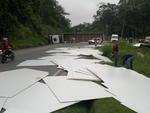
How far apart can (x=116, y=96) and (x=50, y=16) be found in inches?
3962

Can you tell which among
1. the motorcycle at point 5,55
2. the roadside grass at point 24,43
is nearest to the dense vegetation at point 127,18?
the roadside grass at point 24,43

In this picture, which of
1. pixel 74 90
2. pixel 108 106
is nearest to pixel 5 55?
pixel 74 90

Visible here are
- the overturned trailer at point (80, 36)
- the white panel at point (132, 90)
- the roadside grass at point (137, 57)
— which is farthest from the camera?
the overturned trailer at point (80, 36)

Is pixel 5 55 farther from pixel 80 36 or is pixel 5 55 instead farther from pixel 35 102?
pixel 80 36

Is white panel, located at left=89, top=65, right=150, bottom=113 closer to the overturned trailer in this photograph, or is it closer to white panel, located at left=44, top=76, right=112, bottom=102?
white panel, located at left=44, top=76, right=112, bottom=102

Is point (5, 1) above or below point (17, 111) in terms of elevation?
above

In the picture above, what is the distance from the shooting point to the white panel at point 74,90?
8.96 metres

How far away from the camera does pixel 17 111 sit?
7.59m

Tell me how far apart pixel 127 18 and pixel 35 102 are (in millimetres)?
95611

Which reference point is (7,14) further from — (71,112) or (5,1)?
(71,112)

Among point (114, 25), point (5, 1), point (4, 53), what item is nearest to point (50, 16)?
point (114, 25)

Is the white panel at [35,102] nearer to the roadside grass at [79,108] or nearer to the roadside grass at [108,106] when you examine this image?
the roadside grass at [79,108]

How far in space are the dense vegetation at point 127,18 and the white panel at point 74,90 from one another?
8881cm

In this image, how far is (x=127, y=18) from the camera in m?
102
